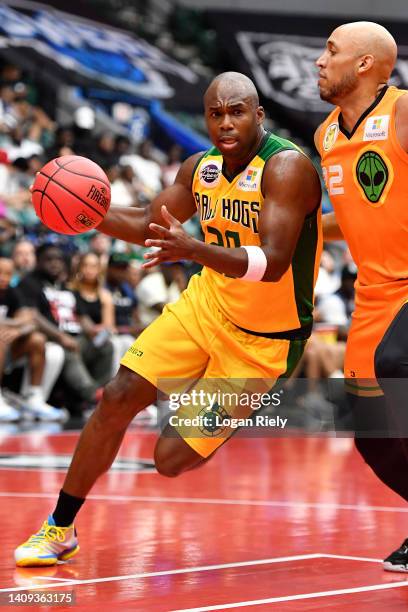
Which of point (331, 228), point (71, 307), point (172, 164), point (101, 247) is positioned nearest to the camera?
point (331, 228)

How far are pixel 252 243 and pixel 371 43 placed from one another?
1047 millimetres

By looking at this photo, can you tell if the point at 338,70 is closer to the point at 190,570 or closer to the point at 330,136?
the point at 330,136

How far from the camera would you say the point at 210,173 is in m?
5.75

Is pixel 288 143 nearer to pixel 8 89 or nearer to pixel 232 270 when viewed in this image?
pixel 232 270

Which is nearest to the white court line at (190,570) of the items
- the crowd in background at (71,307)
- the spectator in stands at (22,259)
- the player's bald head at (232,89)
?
the player's bald head at (232,89)

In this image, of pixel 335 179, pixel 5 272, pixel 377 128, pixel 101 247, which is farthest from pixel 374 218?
pixel 101 247

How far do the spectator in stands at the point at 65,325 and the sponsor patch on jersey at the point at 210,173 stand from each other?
652 centimetres

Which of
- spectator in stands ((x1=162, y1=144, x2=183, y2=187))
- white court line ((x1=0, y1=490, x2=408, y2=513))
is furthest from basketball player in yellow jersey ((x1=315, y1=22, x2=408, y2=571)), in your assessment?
spectator in stands ((x1=162, y1=144, x2=183, y2=187))

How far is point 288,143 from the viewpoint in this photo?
18.4 ft

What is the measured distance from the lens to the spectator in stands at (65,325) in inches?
479

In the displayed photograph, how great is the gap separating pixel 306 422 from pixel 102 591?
7.92 meters

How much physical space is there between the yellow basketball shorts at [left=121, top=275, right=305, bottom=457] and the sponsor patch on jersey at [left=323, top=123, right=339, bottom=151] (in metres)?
0.94

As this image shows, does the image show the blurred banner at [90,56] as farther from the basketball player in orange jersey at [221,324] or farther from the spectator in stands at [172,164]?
the basketball player in orange jersey at [221,324]

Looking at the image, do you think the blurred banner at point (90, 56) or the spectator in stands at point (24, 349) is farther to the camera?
the blurred banner at point (90, 56)
